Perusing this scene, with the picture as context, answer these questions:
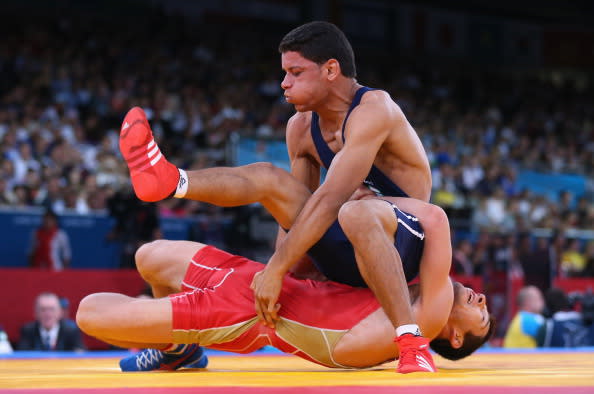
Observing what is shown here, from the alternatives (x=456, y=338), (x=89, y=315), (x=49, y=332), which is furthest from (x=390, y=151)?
(x=49, y=332)

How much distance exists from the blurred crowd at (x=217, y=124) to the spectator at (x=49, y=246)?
0.56 metres

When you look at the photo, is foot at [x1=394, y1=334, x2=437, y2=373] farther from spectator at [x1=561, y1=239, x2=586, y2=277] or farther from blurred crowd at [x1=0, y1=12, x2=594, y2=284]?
spectator at [x1=561, y1=239, x2=586, y2=277]

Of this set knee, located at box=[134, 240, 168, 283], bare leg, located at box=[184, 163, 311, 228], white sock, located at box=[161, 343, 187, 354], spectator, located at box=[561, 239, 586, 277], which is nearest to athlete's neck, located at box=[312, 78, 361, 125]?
bare leg, located at box=[184, 163, 311, 228]

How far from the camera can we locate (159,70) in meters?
13.8

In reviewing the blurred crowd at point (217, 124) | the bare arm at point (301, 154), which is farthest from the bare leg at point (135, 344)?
the blurred crowd at point (217, 124)

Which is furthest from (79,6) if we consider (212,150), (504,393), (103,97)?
(504,393)

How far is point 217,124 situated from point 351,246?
964 cm

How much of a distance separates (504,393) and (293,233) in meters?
1.19

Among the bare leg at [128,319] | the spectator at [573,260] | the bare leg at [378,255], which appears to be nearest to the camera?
the bare leg at [378,255]

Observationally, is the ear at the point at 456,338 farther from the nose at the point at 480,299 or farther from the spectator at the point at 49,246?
the spectator at the point at 49,246

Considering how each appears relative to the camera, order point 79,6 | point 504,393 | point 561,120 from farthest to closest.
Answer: point 561,120 < point 79,6 < point 504,393

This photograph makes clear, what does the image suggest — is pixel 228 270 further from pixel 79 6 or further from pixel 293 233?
pixel 79 6

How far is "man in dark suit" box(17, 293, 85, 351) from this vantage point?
645 cm

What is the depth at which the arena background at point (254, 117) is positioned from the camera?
29.3 ft
